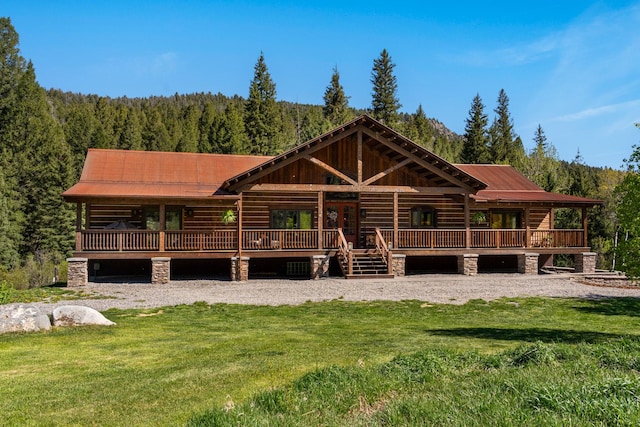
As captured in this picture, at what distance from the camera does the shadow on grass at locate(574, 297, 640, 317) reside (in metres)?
14.5

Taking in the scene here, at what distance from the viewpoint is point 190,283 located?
21.1 metres

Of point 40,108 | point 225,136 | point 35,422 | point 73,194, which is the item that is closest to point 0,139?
point 40,108

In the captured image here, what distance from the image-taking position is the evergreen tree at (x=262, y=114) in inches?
2643

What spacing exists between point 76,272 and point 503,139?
202 ft

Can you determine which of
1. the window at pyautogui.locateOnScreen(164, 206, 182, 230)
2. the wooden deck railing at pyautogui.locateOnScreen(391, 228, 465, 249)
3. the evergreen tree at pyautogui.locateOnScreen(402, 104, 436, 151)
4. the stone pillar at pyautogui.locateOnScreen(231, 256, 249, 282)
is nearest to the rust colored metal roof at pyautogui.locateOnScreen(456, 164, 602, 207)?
the wooden deck railing at pyautogui.locateOnScreen(391, 228, 465, 249)

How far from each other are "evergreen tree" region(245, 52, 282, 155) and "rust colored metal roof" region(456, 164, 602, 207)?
39.7 metres

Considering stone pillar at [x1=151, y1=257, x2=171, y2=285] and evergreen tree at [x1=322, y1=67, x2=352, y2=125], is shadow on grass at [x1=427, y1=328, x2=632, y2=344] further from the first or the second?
evergreen tree at [x1=322, y1=67, x2=352, y2=125]

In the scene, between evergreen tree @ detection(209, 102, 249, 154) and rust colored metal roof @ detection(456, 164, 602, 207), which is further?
evergreen tree @ detection(209, 102, 249, 154)

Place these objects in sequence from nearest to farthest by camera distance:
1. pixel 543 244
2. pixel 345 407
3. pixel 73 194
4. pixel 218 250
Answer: pixel 345 407 → pixel 73 194 → pixel 218 250 → pixel 543 244

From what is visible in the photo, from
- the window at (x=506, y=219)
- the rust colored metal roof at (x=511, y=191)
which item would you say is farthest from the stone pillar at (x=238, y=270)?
the window at (x=506, y=219)

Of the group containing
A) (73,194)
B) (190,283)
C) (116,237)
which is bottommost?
(190,283)

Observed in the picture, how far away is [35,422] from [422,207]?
77.9 feet

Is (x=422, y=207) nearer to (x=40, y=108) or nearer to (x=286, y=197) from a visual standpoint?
(x=286, y=197)

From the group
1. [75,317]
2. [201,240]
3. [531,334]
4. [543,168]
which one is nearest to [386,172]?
[201,240]
